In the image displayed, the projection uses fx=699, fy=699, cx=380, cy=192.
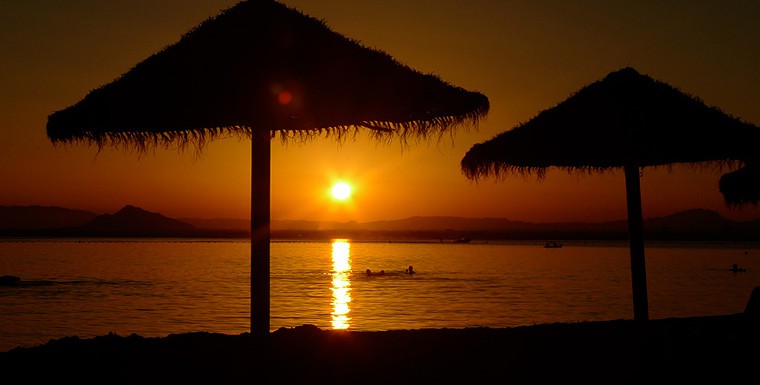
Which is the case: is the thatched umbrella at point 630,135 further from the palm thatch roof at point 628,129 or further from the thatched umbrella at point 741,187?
the thatched umbrella at point 741,187

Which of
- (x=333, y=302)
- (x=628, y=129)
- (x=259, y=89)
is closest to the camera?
(x=259, y=89)

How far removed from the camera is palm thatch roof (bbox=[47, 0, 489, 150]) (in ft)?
18.8

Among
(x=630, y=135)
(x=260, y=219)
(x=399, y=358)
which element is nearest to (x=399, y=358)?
(x=399, y=358)

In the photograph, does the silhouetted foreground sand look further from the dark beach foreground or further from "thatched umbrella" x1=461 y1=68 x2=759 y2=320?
"thatched umbrella" x1=461 y1=68 x2=759 y2=320

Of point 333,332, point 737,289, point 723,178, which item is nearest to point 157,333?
point 333,332

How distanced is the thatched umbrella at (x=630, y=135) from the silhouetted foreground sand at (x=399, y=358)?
225cm

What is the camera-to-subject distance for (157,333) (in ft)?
56.0

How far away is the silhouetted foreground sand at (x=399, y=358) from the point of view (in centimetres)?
500

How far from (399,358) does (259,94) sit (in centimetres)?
246

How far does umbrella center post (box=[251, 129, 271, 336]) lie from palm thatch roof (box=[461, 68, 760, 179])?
323cm

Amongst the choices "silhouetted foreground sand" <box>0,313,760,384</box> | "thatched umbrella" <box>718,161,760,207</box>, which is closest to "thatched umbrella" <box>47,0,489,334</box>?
"silhouetted foreground sand" <box>0,313,760,384</box>

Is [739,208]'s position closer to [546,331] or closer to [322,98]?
[546,331]

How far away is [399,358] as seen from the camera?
19.0 feet

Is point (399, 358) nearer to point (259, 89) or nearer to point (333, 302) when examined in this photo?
point (259, 89)
